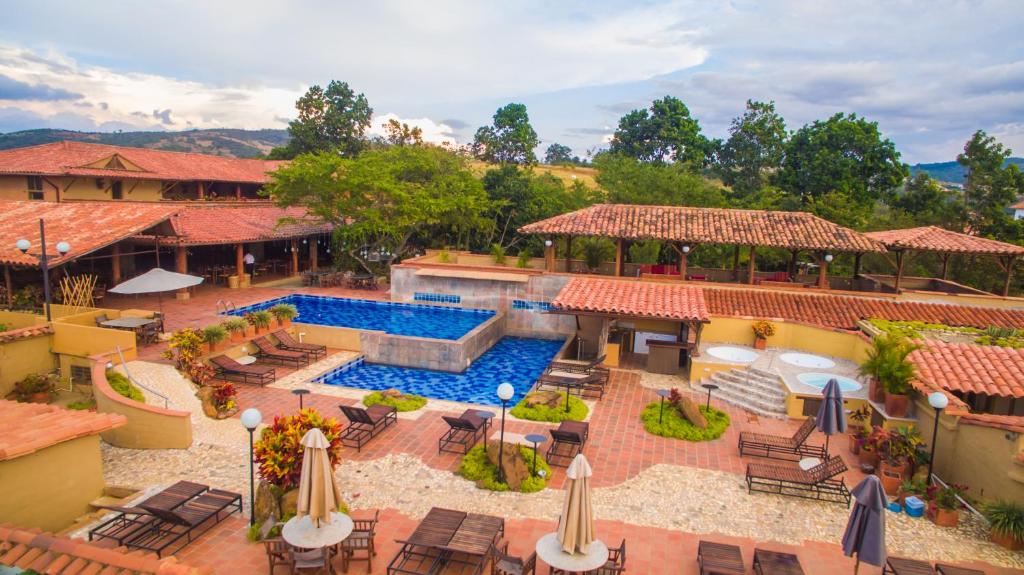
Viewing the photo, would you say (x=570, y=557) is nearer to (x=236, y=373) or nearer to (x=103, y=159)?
(x=236, y=373)

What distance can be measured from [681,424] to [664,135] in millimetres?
49355

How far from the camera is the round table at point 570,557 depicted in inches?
281

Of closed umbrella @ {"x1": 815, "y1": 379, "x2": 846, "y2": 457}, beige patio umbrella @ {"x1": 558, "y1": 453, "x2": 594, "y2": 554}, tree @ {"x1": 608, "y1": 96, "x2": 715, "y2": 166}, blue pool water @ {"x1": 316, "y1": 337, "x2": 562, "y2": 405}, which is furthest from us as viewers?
tree @ {"x1": 608, "y1": 96, "x2": 715, "y2": 166}

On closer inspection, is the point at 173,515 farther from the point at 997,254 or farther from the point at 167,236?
the point at 997,254

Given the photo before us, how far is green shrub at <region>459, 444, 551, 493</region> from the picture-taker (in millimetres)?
10711

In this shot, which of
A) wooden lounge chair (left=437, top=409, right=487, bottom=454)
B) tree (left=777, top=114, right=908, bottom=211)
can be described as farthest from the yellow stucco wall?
tree (left=777, top=114, right=908, bottom=211)

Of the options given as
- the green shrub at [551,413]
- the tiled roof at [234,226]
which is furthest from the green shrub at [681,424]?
the tiled roof at [234,226]

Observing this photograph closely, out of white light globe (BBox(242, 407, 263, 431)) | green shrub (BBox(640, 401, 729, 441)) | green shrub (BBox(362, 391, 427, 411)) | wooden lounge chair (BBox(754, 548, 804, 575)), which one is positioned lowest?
green shrub (BBox(362, 391, 427, 411))

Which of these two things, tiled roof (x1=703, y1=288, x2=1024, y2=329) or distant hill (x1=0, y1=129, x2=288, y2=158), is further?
distant hill (x1=0, y1=129, x2=288, y2=158)

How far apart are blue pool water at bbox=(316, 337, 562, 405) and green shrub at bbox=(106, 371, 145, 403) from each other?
4.94m

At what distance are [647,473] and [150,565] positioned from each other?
8.46 m

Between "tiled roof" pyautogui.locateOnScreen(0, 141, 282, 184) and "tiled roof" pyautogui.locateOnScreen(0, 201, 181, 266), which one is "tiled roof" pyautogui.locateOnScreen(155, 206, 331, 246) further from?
"tiled roof" pyautogui.locateOnScreen(0, 141, 282, 184)

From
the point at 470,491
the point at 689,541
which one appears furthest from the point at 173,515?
the point at 689,541

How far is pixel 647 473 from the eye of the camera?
1152 cm
